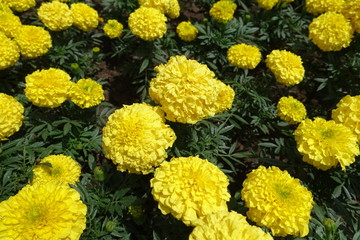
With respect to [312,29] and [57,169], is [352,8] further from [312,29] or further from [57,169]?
[57,169]

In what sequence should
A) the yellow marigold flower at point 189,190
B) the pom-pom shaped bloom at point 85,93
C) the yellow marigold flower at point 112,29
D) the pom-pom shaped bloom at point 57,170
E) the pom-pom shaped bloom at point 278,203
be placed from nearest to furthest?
the yellow marigold flower at point 189,190 → the pom-pom shaped bloom at point 278,203 → the pom-pom shaped bloom at point 57,170 → the pom-pom shaped bloom at point 85,93 → the yellow marigold flower at point 112,29

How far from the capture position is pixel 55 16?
10.7 feet

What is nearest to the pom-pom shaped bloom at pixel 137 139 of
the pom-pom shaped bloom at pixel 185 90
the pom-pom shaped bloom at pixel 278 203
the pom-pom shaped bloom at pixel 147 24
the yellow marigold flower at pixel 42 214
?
the pom-pom shaped bloom at pixel 185 90

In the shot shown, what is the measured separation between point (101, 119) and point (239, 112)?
1657mm

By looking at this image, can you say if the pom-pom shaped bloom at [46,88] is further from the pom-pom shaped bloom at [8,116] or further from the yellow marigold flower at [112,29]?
the yellow marigold flower at [112,29]

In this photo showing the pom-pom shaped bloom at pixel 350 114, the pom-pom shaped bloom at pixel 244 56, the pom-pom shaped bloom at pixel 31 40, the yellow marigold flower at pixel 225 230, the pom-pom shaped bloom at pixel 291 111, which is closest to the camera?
the yellow marigold flower at pixel 225 230

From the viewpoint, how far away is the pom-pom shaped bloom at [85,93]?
2639mm

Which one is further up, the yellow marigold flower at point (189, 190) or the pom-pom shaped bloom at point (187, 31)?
the yellow marigold flower at point (189, 190)

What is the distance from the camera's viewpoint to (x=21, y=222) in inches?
56.1

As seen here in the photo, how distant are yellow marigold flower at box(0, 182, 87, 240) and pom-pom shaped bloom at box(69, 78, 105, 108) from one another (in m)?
1.25

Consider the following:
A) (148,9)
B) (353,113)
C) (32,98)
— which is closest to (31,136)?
(32,98)

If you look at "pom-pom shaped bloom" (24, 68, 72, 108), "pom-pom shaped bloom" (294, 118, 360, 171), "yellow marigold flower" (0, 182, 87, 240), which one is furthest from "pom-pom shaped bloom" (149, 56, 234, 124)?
"pom-pom shaped bloom" (24, 68, 72, 108)

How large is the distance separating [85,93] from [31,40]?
0.98m

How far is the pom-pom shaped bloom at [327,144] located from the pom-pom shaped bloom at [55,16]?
2916mm
